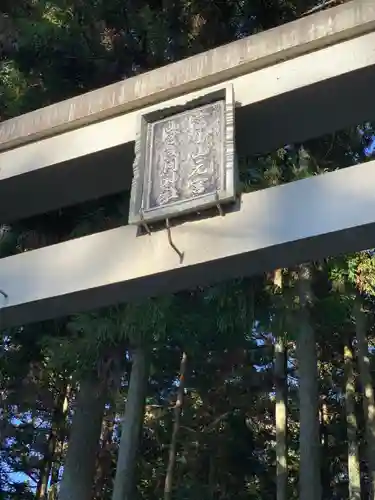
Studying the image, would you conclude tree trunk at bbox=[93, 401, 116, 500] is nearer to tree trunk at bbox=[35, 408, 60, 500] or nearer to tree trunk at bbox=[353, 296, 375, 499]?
tree trunk at bbox=[35, 408, 60, 500]

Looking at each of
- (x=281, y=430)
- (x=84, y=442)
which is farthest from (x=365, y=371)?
(x=84, y=442)

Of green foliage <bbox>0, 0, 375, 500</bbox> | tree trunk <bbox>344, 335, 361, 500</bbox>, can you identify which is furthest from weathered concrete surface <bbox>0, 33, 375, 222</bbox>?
tree trunk <bbox>344, 335, 361, 500</bbox>

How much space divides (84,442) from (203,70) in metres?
3.50

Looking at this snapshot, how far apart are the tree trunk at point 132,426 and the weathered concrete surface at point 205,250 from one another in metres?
3.01

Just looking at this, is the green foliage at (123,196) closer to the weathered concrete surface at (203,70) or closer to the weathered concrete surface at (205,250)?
the weathered concrete surface at (203,70)

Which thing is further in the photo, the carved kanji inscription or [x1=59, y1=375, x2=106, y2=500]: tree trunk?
[x1=59, y1=375, x2=106, y2=500]: tree trunk

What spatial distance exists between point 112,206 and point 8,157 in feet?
6.19

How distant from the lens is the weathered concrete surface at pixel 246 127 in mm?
2096

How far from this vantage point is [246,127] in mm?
2271

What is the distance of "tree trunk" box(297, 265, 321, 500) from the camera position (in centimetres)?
517

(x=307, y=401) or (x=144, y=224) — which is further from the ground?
(x=307, y=401)

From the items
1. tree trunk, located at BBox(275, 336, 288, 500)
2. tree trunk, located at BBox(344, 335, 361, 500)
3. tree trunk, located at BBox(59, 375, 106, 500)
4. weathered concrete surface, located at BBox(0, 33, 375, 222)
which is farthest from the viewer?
tree trunk, located at BBox(344, 335, 361, 500)

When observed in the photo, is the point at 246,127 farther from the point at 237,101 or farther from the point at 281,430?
the point at 281,430

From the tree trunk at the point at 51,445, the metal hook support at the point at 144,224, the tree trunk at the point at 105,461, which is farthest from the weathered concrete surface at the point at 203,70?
the tree trunk at the point at 51,445
